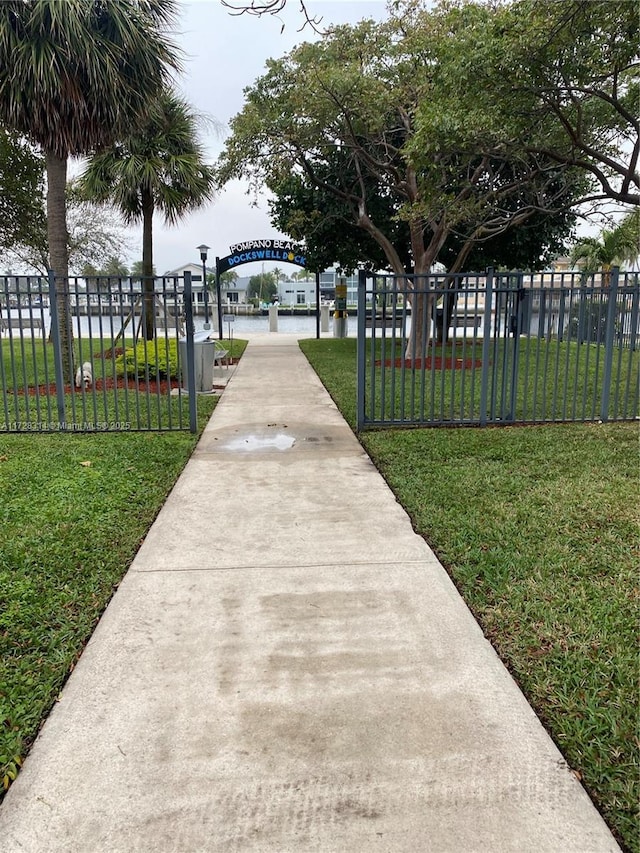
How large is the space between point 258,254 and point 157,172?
399 inches

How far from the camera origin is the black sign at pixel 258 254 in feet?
83.3

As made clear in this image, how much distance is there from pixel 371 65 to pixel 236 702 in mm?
13220

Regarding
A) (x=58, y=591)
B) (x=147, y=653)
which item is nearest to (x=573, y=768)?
(x=147, y=653)

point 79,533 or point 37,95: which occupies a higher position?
point 37,95

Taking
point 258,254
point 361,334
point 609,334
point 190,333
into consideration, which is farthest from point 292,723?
point 258,254

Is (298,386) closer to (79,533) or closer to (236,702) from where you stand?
(79,533)

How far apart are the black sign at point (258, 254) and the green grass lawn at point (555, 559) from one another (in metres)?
18.9

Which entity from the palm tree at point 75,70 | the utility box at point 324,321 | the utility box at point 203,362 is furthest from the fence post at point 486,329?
the utility box at point 324,321

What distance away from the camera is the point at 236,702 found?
106 inches

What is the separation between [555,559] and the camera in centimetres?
407

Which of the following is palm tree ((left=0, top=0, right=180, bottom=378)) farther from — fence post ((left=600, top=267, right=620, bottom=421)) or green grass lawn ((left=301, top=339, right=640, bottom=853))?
fence post ((left=600, top=267, right=620, bottom=421))

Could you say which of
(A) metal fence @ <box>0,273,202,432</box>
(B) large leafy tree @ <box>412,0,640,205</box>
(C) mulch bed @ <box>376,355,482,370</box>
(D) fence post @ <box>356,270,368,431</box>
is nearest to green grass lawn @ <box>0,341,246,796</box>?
(A) metal fence @ <box>0,273,202,432</box>

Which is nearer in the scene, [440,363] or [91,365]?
[91,365]

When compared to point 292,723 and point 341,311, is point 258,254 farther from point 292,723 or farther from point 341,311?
point 292,723
